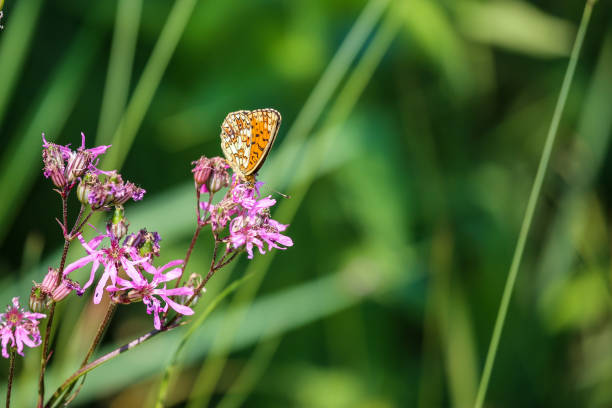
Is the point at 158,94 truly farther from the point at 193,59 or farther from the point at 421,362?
the point at 421,362

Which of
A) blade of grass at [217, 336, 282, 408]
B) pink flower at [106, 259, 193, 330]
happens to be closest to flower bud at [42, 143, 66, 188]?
pink flower at [106, 259, 193, 330]

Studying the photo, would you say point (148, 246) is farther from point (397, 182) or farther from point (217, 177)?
point (397, 182)

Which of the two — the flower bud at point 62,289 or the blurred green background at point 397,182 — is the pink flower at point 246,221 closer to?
the flower bud at point 62,289

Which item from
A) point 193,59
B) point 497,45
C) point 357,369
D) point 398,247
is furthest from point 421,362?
point 193,59

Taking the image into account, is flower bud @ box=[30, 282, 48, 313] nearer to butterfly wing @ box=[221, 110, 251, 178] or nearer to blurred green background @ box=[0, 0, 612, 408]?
butterfly wing @ box=[221, 110, 251, 178]

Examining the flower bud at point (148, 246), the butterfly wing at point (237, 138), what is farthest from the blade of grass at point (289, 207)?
the flower bud at point (148, 246)

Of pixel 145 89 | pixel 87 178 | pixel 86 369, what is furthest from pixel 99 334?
pixel 145 89
